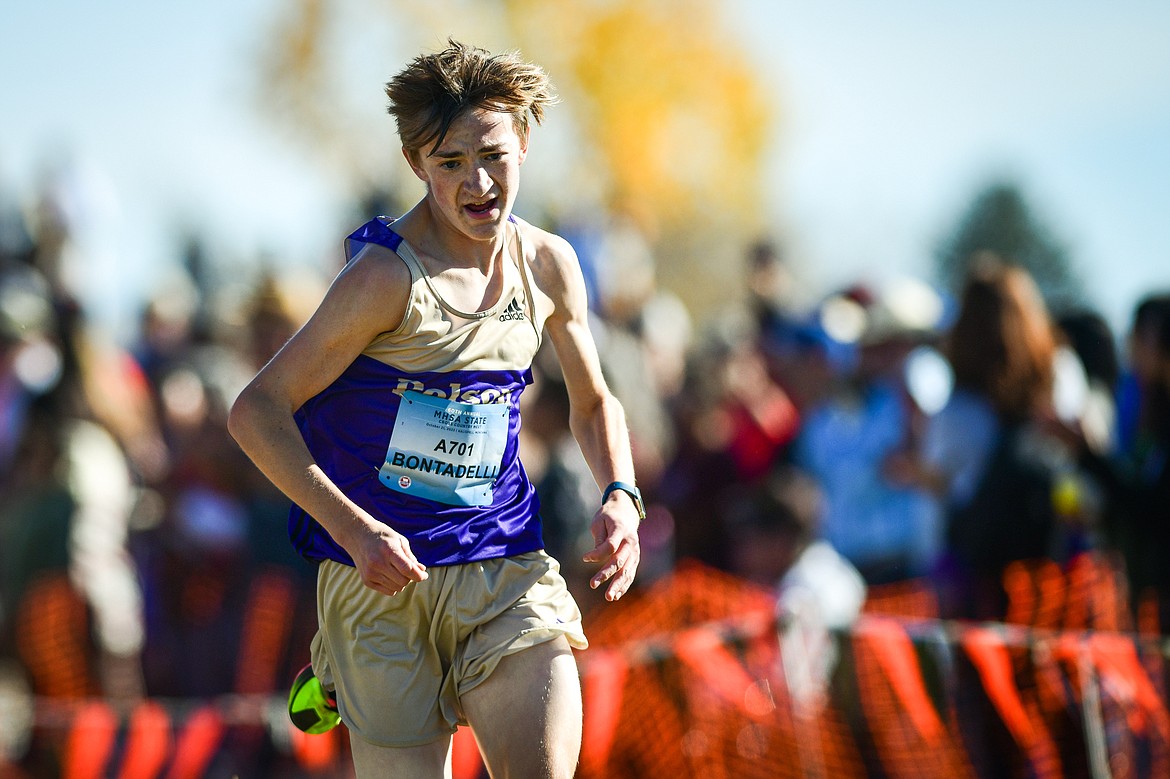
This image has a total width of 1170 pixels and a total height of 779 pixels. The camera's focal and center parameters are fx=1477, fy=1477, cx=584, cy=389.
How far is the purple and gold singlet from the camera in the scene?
3559 mm

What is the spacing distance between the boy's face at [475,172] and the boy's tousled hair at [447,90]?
1.0 inches

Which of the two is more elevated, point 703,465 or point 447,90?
point 447,90

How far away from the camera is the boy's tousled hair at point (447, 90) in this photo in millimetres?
3529

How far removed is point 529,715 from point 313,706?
612 millimetres

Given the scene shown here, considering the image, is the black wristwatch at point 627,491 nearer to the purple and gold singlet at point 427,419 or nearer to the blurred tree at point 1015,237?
the purple and gold singlet at point 427,419

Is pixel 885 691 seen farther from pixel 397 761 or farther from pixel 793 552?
pixel 397 761

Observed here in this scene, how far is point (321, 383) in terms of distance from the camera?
3488 mm

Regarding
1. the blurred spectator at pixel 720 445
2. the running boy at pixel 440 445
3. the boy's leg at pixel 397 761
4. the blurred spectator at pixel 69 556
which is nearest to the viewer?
the running boy at pixel 440 445

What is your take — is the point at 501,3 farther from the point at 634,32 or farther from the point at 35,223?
the point at 35,223

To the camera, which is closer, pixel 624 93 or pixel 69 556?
pixel 69 556

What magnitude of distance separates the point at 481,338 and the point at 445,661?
82 centimetres

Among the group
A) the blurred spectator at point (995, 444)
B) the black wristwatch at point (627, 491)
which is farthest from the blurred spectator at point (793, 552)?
the black wristwatch at point (627, 491)

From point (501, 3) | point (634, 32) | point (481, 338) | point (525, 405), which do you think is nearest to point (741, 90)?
point (634, 32)

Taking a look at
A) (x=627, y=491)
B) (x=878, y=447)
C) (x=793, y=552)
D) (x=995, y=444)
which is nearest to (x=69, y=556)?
(x=793, y=552)
